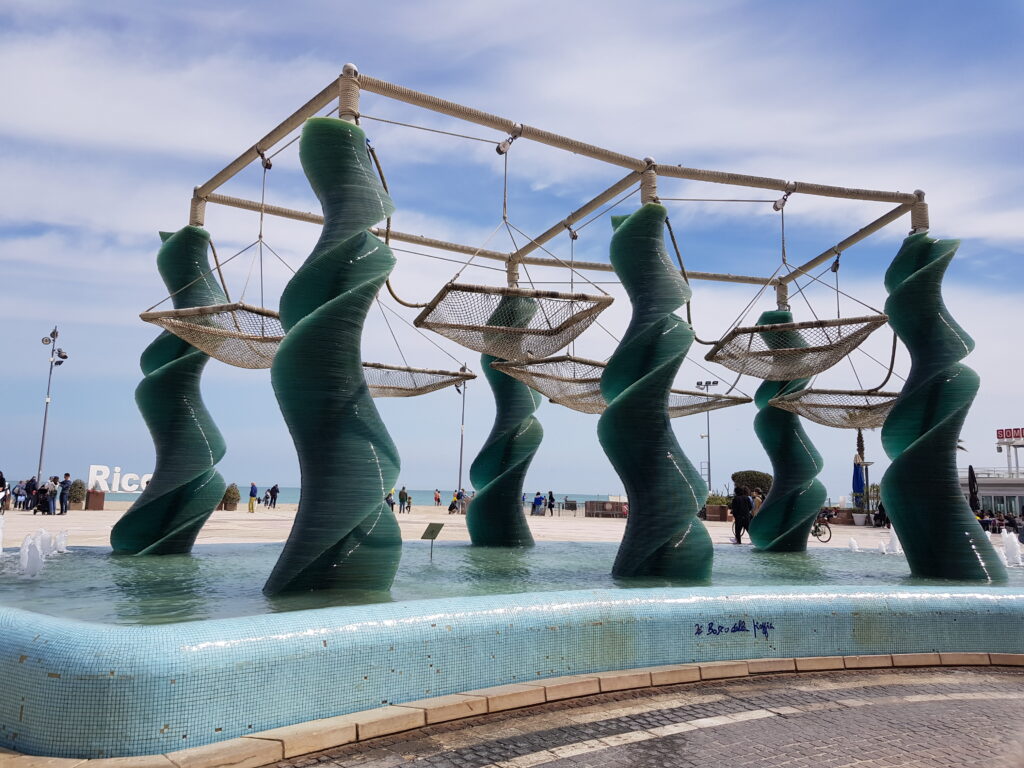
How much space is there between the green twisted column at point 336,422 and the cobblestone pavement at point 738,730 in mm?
2941

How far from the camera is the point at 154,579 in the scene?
8.50 meters

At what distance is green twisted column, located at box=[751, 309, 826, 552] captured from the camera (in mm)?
14289

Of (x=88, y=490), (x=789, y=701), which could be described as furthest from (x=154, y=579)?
(x=88, y=490)

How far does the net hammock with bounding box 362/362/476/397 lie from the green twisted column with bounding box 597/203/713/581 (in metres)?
4.10

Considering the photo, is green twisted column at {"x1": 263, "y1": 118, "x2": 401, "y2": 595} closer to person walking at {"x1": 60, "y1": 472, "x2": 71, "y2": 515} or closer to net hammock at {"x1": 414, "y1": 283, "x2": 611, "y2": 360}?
net hammock at {"x1": 414, "y1": 283, "x2": 611, "y2": 360}

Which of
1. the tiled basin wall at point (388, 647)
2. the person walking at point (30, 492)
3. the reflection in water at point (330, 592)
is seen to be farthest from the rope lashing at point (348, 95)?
the person walking at point (30, 492)

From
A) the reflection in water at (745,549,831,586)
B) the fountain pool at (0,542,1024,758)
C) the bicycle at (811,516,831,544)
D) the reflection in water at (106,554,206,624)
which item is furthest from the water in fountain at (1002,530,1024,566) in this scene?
the reflection in water at (106,554,206,624)

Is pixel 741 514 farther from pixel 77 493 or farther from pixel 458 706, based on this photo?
pixel 77 493

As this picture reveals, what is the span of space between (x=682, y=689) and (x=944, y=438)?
6.36m

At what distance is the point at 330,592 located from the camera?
7137 mm

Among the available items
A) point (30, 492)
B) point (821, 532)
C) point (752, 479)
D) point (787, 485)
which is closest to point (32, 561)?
point (787, 485)

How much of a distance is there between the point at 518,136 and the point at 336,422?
17.2 feet

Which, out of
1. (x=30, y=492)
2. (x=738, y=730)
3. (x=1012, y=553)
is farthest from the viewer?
(x=30, y=492)

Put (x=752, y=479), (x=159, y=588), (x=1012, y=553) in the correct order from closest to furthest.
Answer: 1. (x=159, y=588)
2. (x=1012, y=553)
3. (x=752, y=479)
